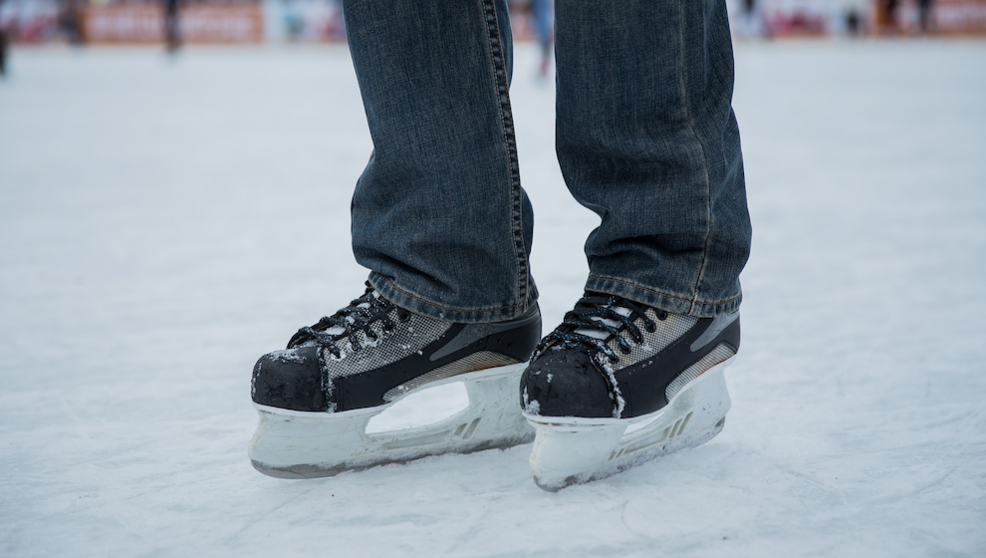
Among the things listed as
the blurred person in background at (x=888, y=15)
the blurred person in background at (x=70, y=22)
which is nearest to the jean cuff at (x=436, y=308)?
the blurred person in background at (x=70, y=22)

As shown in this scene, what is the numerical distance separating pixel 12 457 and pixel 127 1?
16271 mm

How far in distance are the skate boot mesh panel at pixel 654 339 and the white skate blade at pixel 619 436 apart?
0.16 ft

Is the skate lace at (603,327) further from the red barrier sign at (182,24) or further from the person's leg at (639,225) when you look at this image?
the red barrier sign at (182,24)

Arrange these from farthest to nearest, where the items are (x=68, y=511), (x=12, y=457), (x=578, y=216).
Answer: (x=578, y=216) < (x=12, y=457) < (x=68, y=511)

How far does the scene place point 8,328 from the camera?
118 centimetres

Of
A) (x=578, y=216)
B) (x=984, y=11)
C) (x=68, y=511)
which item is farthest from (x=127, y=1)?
(x=68, y=511)

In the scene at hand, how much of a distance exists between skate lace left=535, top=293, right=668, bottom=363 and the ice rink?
12cm

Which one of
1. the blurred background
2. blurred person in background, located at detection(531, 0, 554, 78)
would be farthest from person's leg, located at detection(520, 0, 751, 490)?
the blurred background

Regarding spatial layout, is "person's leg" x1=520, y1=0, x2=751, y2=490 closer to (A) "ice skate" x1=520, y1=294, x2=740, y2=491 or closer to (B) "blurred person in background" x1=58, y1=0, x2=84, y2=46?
(A) "ice skate" x1=520, y1=294, x2=740, y2=491

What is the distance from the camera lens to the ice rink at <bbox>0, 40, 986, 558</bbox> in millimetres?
A: 617

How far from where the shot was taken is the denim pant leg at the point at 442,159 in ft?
2.28

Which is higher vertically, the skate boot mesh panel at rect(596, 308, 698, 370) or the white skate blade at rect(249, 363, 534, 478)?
the skate boot mesh panel at rect(596, 308, 698, 370)

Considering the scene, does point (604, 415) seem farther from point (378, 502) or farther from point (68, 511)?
point (68, 511)

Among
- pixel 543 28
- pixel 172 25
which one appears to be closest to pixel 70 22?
pixel 172 25
